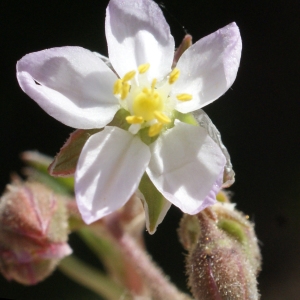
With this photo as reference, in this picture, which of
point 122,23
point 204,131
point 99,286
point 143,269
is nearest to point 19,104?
point 99,286

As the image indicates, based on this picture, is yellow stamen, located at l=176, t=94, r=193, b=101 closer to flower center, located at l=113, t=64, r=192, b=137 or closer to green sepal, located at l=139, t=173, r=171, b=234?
flower center, located at l=113, t=64, r=192, b=137

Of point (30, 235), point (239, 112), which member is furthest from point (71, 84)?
point (239, 112)

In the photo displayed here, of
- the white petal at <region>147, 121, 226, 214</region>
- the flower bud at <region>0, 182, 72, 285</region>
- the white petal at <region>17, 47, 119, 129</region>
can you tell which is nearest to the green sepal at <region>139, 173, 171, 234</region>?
the white petal at <region>147, 121, 226, 214</region>

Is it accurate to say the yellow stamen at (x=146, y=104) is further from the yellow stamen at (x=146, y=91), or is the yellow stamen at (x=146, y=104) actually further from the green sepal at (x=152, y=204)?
the green sepal at (x=152, y=204)

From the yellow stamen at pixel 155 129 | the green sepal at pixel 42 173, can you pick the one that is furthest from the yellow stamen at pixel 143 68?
the green sepal at pixel 42 173

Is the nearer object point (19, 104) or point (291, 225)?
point (291, 225)

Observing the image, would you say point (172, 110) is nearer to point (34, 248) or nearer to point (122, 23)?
point (122, 23)

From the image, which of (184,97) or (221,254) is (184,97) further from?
(221,254)
